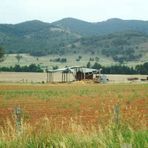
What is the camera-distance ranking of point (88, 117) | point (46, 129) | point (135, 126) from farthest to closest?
point (88, 117) < point (135, 126) < point (46, 129)

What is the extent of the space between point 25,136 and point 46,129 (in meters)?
0.59

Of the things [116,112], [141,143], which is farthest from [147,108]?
[141,143]

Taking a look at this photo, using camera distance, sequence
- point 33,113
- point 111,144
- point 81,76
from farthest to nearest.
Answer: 1. point 81,76
2. point 33,113
3. point 111,144

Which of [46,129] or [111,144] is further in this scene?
[46,129]

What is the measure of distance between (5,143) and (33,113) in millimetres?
16822

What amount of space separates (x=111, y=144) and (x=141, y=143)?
0.58 m

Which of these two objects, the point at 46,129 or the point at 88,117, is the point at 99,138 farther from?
the point at 88,117

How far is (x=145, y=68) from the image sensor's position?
497 feet

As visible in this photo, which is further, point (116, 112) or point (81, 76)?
point (81, 76)

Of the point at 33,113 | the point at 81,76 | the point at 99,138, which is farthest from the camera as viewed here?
the point at 81,76

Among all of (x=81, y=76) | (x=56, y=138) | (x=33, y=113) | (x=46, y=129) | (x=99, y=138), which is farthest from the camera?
(x=81, y=76)

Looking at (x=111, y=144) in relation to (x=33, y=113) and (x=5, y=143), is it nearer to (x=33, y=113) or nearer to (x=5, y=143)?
(x=5, y=143)

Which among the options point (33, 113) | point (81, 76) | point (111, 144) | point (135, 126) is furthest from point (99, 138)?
point (81, 76)

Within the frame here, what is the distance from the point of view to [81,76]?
4286 inches
